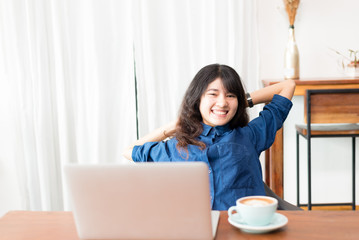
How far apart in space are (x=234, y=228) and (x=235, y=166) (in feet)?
1.68

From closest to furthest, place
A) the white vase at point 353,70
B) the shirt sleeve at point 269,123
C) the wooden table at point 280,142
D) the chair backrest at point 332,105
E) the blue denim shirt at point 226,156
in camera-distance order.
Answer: the blue denim shirt at point 226,156, the shirt sleeve at point 269,123, the chair backrest at point 332,105, the wooden table at point 280,142, the white vase at point 353,70

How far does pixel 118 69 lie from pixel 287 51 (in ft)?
3.34

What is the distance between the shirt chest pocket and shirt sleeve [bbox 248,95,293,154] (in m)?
0.12

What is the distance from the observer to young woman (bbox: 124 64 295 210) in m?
1.52

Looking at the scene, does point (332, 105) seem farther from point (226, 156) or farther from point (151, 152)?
point (151, 152)

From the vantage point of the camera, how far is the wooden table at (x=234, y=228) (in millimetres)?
978

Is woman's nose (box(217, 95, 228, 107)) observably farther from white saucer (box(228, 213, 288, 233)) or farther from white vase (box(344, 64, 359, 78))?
white vase (box(344, 64, 359, 78))

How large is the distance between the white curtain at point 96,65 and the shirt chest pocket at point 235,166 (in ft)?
3.99

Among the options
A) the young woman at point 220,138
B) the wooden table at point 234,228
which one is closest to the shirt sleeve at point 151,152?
the young woman at point 220,138

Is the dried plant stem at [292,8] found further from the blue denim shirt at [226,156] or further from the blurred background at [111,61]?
the blue denim shirt at [226,156]

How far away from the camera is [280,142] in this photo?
2.71 meters

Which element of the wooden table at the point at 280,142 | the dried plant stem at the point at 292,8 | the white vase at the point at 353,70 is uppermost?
the dried plant stem at the point at 292,8

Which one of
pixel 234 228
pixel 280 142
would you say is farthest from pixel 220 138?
pixel 280 142

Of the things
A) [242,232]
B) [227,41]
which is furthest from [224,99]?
[227,41]
